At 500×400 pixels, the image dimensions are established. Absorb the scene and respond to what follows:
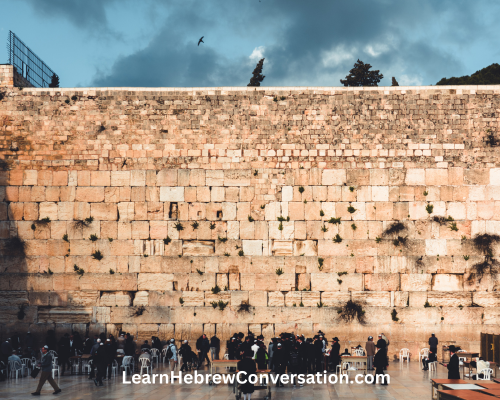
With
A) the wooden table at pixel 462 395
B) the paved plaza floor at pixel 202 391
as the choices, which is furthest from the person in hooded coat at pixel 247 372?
the wooden table at pixel 462 395

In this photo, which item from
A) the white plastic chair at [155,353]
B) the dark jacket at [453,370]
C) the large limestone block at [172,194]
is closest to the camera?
the dark jacket at [453,370]

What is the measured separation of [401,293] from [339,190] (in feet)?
12.2

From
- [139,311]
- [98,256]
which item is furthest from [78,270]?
[139,311]

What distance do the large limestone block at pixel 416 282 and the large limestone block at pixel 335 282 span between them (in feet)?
4.44

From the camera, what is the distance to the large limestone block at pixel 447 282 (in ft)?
54.5

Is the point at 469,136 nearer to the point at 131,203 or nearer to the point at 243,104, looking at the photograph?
the point at 243,104

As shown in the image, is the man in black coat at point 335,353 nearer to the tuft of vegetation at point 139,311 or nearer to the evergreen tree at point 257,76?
the tuft of vegetation at point 139,311

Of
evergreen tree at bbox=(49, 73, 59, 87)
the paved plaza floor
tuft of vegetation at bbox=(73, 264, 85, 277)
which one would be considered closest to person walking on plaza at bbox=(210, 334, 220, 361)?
the paved plaza floor

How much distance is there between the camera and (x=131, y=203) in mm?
17297

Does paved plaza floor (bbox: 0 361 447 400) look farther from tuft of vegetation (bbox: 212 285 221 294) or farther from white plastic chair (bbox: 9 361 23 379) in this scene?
tuft of vegetation (bbox: 212 285 221 294)

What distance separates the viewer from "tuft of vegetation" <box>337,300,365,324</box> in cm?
1641

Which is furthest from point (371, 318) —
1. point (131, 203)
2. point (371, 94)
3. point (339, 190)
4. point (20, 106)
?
point (20, 106)

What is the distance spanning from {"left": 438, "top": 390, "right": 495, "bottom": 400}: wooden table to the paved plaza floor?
2270 mm

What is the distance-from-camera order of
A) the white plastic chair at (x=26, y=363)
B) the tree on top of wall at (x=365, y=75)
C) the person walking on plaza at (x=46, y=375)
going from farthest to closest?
the tree on top of wall at (x=365, y=75) < the white plastic chair at (x=26, y=363) < the person walking on plaza at (x=46, y=375)
